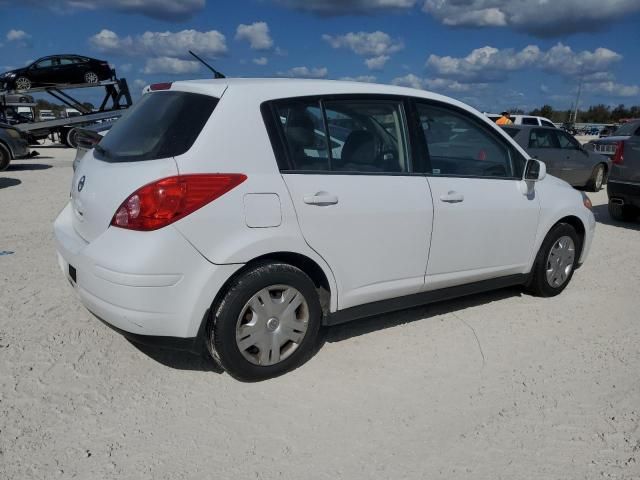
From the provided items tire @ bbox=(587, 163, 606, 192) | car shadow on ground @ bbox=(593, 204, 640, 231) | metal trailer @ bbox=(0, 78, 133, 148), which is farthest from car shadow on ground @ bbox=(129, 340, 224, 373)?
metal trailer @ bbox=(0, 78, 133, 148)

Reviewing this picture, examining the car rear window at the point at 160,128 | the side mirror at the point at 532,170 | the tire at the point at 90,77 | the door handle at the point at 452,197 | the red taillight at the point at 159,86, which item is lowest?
the door handle at the point at 452,197

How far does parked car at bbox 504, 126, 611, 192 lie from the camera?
11164mm

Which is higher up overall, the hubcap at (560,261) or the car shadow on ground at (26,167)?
the hubcap at (560,261)

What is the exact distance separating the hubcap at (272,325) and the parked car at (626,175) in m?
6.80

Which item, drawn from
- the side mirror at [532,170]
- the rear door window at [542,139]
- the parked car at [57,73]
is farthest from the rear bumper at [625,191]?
the parked car at [57,73]

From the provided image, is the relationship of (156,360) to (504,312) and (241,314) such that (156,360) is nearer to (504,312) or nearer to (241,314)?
(241,314)

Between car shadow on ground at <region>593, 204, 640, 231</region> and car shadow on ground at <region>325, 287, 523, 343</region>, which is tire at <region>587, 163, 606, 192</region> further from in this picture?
car shadow on ground at <region>325, 287, 523, 343</region>

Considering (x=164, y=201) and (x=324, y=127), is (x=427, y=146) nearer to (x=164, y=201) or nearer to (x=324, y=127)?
(x=324, y=127)

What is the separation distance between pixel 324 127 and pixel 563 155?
9912 millimetres

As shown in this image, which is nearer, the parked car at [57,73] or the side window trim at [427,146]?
the side window trim at [427,146]

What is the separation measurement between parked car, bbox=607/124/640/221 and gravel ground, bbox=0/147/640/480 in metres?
4.39

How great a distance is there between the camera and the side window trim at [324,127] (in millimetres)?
3158

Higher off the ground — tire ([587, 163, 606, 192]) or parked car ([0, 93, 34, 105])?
parked car ([0, 93, 34, 105])

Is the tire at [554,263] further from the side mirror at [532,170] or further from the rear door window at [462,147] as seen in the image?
the rear door window at [462,147]
